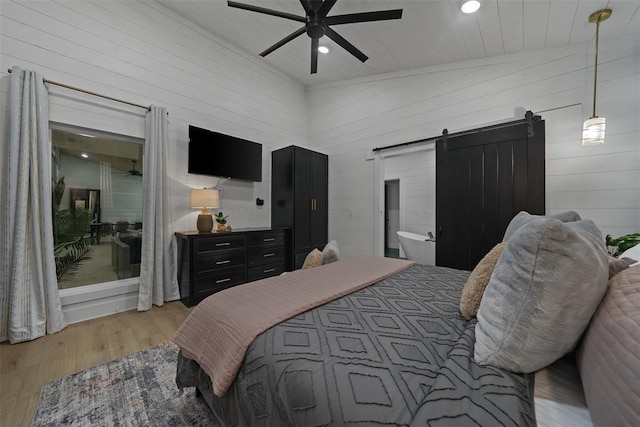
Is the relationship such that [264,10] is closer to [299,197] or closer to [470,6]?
[470,6]

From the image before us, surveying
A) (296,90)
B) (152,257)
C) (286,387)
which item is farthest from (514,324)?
(296,90)

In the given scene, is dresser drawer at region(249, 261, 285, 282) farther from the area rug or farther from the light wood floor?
the area rug

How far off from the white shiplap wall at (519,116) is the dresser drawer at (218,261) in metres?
1.81

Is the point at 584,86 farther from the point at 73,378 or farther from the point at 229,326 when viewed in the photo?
the point at 73,378

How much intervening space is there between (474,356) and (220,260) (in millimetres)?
2893

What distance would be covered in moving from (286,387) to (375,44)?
365 cm

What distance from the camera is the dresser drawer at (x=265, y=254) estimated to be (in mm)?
3523

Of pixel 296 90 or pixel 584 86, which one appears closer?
pixel 584 86

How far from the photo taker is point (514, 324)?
766 mm

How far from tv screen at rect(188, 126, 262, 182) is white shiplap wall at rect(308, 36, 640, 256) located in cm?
144

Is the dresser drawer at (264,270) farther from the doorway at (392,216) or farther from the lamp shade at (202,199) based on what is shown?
the doorway at (392,216)

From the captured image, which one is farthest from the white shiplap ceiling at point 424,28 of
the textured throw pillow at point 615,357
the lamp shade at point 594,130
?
the textured throw pillow at point 615,357

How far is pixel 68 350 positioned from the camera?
2.08 meters

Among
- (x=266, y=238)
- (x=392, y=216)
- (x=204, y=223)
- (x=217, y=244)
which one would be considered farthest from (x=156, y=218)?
(x=392, y=216)
